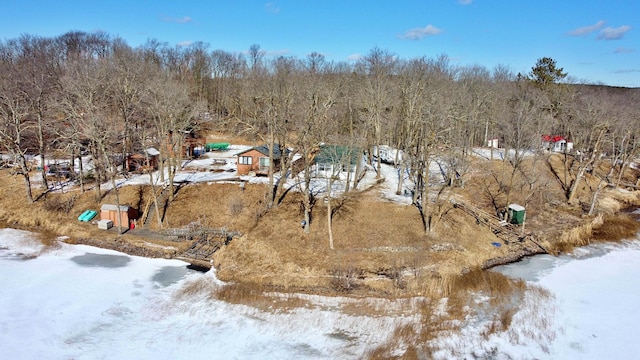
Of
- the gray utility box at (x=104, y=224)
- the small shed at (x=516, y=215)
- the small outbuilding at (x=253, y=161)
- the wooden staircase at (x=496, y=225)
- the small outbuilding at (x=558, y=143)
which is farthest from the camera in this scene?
the small outbuilding at (x=558, y=143)

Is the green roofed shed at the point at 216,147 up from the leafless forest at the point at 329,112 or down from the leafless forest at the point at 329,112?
down

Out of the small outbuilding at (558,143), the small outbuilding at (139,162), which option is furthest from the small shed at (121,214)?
the small outbuilding at (558,143)

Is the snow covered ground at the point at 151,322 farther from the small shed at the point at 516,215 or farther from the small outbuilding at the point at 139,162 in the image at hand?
the small outbuilding at the point at 139,162

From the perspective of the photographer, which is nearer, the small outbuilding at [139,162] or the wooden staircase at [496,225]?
the wooden staircase at [496,225]

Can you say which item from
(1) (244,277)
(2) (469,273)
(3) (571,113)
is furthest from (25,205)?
(3) (571,113)

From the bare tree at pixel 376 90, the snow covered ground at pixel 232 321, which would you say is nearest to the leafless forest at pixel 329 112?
the bare tree at pixel 376 90

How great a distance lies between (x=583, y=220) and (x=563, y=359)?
65.6ft

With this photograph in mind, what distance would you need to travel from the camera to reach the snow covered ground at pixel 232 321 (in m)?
16.5

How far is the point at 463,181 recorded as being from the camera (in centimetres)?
3706

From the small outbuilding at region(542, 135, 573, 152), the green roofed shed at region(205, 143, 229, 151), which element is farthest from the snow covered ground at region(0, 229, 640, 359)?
the small outbuilding at region(542, 135, 573, 152)

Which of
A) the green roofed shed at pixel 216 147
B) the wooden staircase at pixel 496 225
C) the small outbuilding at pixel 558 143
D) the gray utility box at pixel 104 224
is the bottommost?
the gray utility box at pixel 104 224

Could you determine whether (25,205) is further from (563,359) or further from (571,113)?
(571,113)

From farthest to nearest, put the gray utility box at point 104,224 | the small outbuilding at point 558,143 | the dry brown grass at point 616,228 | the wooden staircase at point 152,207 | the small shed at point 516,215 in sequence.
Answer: the small outbuilding at point 558,143
the wooden staircase at point 152,207
the small shed at point 516,215
the dry brown grass at point 616,228
the gray utility box at point 104,224

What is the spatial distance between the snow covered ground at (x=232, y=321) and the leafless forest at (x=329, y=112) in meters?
8.67
